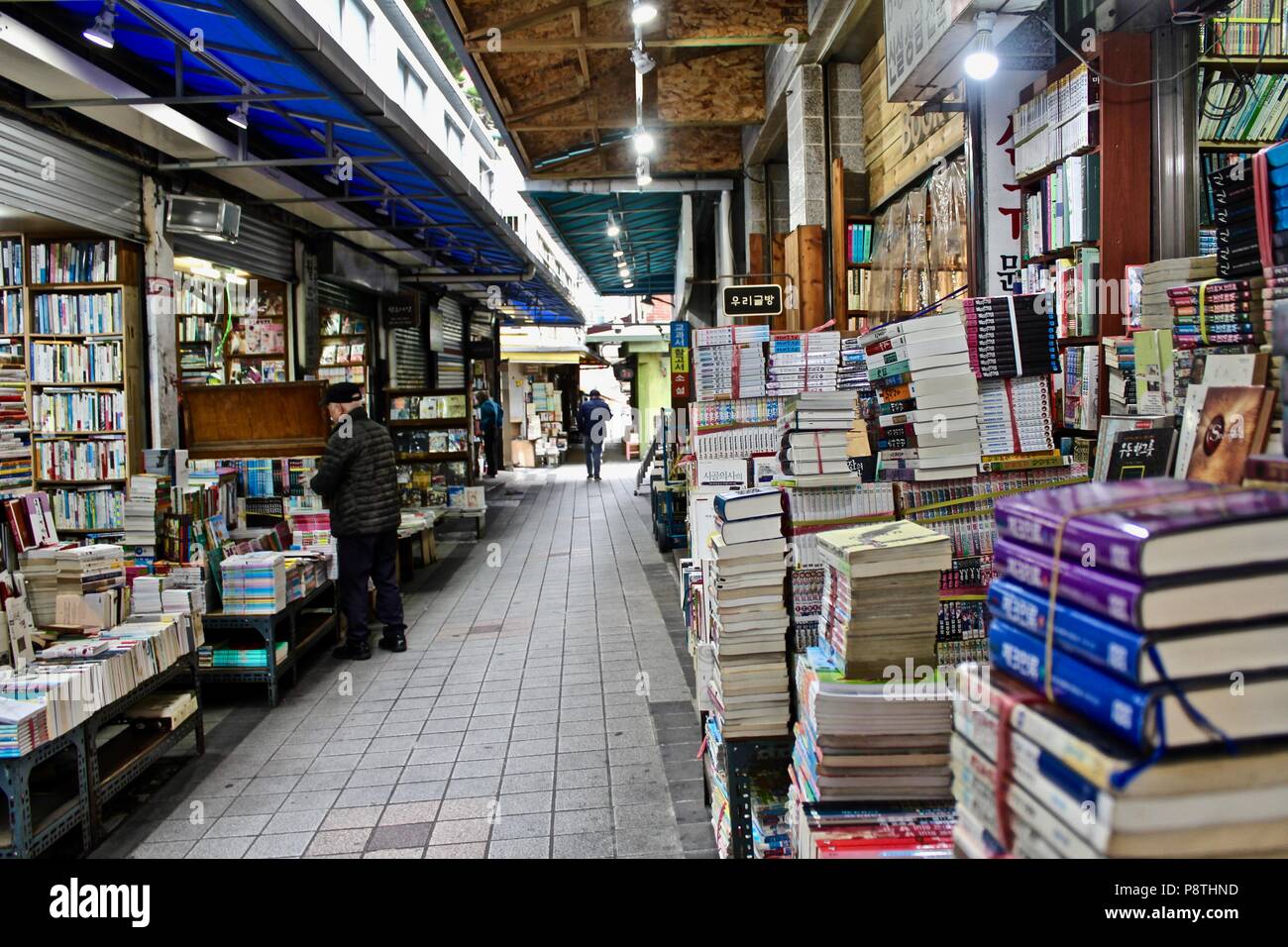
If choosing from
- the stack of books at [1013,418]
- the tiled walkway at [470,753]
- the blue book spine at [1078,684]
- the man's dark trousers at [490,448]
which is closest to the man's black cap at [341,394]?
the tiled walkway at [470,753]

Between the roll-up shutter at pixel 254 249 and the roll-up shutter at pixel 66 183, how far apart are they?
2.06ft

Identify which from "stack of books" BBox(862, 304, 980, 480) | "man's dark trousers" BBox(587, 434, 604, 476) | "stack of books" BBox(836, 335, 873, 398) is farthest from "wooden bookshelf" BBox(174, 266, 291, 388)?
"man's dark trousers" BBox(587, 434, 604, 476)

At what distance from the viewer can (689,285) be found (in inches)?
572

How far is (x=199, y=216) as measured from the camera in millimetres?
7117

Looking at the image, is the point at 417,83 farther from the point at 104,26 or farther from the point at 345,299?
the point at 104,26

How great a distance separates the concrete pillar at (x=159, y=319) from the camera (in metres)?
6.95

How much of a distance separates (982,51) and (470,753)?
4563 millimetres

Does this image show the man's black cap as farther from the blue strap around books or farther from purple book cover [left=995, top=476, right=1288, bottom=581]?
the blue strap around books

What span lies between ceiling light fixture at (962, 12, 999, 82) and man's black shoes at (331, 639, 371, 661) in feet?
19.1

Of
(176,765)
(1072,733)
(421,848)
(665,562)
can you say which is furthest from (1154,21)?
(665,562)

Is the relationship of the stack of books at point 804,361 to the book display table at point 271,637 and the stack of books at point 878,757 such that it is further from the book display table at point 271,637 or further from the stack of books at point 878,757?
the book display table at point 271,637

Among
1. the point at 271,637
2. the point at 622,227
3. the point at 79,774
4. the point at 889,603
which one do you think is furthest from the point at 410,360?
the point at 889,603

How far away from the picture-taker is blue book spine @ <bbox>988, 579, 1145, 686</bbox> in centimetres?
113

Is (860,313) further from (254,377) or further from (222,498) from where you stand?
(254,377)
